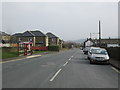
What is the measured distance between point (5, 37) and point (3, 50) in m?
51.1

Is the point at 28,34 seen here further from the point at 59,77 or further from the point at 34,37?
the point at 59,77

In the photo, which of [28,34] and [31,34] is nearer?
[31,34]

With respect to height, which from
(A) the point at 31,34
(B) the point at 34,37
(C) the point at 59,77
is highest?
(A) the point at 31,34

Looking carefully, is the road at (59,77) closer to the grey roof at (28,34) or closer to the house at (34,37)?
the grey roof at (28,34)

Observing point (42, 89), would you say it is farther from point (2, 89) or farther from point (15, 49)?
point (15, 49)

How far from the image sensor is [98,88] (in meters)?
7.71

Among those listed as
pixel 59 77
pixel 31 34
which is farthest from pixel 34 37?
pixel 59 77

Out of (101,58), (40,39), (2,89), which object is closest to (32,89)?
(2,89)

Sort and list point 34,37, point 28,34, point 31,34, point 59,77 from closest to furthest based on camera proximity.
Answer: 1. point 59,77
2. point 31,34
3. point 28,34
4. point 34,37

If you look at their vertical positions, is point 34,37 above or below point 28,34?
below

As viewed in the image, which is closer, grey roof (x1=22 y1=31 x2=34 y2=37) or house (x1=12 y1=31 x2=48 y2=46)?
grey roof (x1=22 y1=31 x2=34 y2=37)

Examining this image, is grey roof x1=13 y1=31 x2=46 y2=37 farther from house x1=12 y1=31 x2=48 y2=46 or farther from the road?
the road

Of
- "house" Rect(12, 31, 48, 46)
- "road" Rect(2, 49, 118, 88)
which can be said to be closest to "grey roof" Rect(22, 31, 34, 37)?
"house" Rect(12, 31, 48, 46)

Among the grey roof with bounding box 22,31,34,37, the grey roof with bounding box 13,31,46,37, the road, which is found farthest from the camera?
the grey roof with bounding box 13,31,46,37
